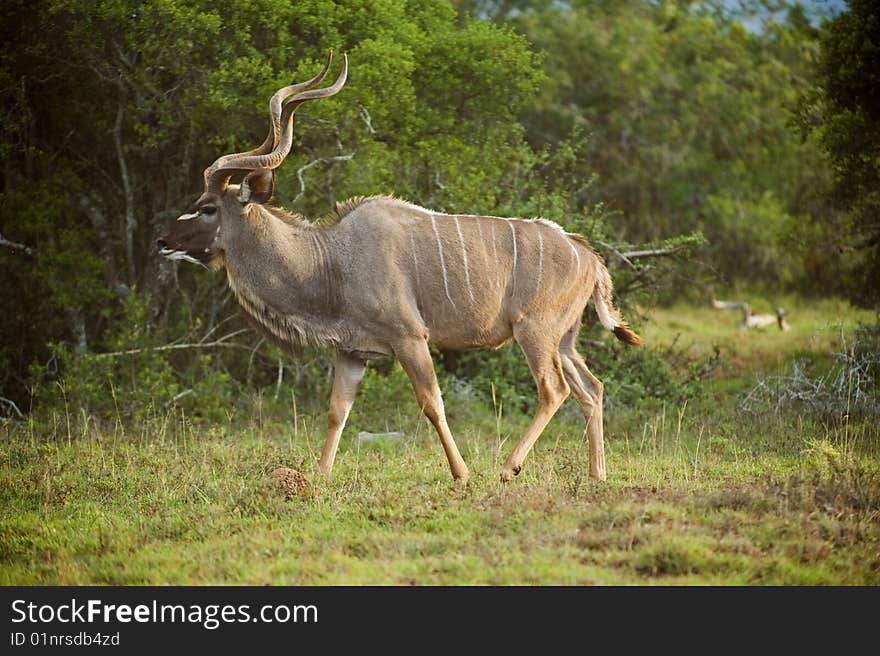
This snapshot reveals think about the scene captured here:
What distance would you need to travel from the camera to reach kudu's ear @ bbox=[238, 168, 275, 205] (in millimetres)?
7047

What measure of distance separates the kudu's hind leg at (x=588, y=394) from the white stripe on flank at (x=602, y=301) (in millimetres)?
175

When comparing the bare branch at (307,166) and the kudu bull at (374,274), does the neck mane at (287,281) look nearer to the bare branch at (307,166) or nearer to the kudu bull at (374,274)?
the kudu bull at (374,274)

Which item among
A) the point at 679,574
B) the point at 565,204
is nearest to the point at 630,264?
the point at 565,204

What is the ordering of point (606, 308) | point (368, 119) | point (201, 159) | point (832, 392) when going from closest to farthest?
point (606, 308) → point (368, 119) → point (832, 392) → point (201, 159)

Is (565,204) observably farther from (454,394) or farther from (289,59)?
(289,59)

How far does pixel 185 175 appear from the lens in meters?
10.2

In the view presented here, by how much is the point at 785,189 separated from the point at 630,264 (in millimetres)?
7531

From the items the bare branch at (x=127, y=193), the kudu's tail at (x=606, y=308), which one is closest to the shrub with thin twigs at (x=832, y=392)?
the kudu's tail at (x=606, y=308)

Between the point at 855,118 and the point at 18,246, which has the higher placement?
the point at 855,118

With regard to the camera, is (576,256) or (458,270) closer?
(458,270)

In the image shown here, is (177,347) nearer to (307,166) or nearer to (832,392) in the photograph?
(307,166)

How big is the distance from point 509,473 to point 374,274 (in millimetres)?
1433

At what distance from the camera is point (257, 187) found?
710 cm

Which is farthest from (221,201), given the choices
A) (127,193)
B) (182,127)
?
(127,193)
